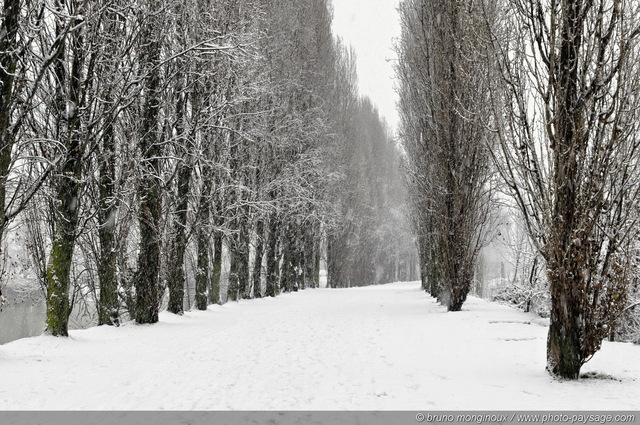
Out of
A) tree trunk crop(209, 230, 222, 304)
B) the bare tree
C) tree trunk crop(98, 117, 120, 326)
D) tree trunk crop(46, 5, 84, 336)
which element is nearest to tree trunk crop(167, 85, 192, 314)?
tree trunk crop(98, 117, 120, 326)

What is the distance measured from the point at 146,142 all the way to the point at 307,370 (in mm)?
7033

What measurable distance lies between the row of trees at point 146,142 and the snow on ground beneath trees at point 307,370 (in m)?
1.72

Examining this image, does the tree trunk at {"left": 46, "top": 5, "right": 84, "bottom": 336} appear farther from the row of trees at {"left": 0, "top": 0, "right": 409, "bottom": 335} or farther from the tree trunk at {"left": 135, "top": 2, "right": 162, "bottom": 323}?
the tree trunk at {"left": 135, "top": 2, "right": 162, "bottom": 323}

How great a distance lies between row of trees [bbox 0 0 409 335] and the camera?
775 cm

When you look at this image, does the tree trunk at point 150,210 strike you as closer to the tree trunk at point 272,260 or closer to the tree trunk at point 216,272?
the tree trunk at point 216,272

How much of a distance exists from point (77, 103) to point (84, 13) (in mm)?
1432

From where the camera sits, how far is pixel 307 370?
6.04 meters

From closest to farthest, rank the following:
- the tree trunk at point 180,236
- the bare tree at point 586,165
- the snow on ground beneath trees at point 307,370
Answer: the snow on ground beneath trees at point 307,370
the bare tree at point 586,165
the tree trunk at point 180,236

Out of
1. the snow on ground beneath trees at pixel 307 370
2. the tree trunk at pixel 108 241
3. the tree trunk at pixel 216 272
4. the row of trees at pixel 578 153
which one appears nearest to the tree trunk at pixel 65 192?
the snow on ground beneath trees at pixel 307 370

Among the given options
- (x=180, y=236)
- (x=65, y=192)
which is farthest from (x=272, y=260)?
(x=65, y=192)

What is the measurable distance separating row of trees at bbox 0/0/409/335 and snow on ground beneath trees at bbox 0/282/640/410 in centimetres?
172

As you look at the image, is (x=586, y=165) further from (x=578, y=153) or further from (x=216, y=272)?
(x=216, y=272)

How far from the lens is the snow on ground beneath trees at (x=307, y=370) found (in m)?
4.57

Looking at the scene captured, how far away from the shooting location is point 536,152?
224 inches
